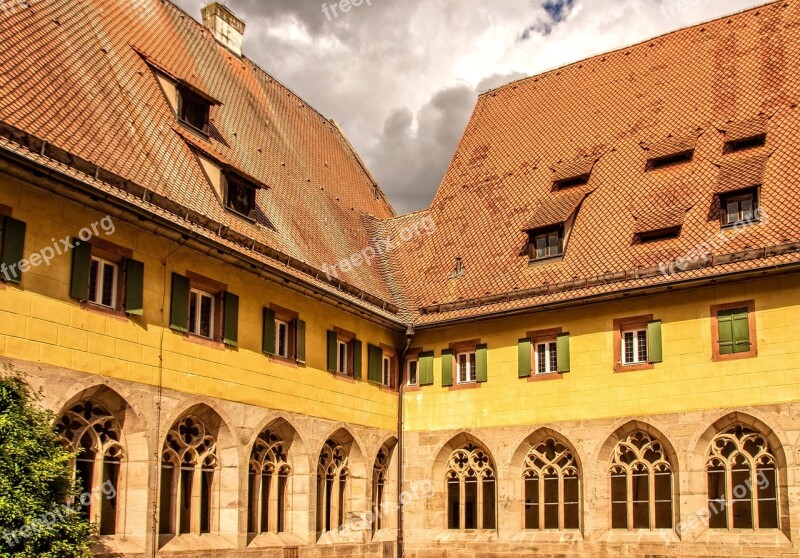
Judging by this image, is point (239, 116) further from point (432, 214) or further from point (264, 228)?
point (432, 214)

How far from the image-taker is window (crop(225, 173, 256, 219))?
21.8 metres

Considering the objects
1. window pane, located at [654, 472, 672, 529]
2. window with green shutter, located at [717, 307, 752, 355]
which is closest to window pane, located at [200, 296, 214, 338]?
window pane, located at [654, 472, 672, 529]

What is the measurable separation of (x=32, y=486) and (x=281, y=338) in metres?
8.48

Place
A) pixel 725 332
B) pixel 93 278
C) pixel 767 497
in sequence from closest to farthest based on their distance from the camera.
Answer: pixel 93 278, pixel 767 497, pixel 725 332

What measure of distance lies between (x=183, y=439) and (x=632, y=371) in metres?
10.0

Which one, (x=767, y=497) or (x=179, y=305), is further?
(x=767, y=497)

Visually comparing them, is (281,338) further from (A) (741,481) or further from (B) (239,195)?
(A) (741,481)

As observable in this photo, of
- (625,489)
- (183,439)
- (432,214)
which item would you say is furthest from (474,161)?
(183,439)

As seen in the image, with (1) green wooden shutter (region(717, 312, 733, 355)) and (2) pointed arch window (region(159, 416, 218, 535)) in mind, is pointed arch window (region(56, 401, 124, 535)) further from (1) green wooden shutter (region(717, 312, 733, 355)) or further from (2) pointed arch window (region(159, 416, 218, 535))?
(1) green wooden shutter (region(717, 312, 733, 355))

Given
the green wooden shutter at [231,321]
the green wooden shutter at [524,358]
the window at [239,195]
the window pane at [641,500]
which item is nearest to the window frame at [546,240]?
the green wooden shutter at [524,358]

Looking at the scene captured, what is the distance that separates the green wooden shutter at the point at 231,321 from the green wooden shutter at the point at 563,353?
25.5 feet

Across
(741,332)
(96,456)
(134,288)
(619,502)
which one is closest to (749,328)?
(741,332)

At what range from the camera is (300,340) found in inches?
875

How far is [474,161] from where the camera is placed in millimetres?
29859
